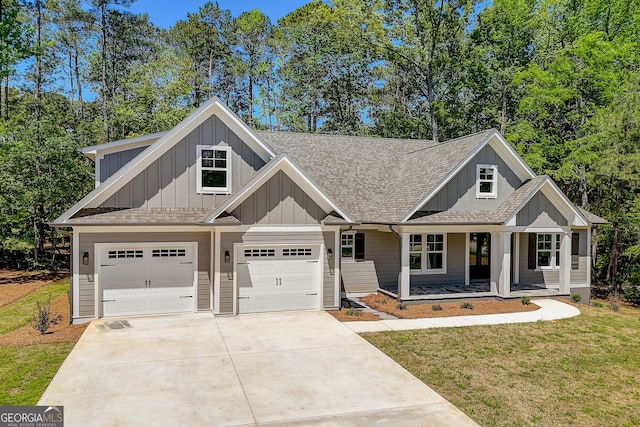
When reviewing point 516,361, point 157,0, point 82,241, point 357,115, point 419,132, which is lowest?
point 516,361

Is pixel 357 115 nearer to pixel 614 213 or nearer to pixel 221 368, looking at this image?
pixel 614 213

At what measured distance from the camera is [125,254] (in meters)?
12.7

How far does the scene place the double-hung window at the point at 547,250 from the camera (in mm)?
18406

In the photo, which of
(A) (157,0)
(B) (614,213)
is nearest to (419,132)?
(B) (614,213)

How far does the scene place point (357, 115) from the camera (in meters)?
40.2

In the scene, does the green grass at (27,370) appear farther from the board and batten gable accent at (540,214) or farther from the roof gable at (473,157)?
the board and batten gable accent at (540,214)

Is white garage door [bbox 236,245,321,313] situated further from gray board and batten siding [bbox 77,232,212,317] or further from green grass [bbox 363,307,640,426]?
green grass [bbox 363,307,640,426]

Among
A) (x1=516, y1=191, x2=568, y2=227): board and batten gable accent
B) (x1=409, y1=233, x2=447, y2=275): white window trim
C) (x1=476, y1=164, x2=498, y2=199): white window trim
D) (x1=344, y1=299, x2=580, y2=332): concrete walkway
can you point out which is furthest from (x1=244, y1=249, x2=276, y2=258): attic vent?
(x1=516, y1=191, x2=568, y2=227): board and batten gable accent

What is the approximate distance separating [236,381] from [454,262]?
11961mm

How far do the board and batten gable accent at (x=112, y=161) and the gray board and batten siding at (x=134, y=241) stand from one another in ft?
8.77

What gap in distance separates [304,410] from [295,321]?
553 centimetres

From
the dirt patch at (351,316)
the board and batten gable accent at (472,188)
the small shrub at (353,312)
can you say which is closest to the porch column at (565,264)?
the board and batten gable accent at (472,188)

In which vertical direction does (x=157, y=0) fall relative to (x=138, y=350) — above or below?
above

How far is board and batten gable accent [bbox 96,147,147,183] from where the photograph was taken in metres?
14.0
